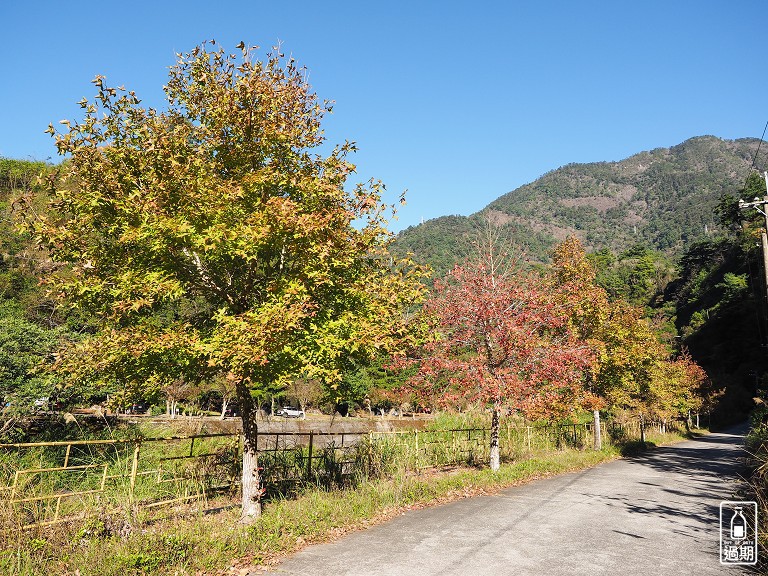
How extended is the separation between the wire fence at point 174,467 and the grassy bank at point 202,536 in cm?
54

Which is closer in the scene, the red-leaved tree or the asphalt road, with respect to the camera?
the asphalt road

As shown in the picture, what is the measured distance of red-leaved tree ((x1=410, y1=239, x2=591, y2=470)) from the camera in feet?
50.0

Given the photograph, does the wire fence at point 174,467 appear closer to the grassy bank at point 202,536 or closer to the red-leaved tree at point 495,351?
the grassy bank at point 202,536

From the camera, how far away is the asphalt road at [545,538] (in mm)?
6984

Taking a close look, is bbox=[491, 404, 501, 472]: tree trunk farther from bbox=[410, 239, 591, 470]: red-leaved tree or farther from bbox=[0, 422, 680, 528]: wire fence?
bbox=[0, 422, 680, 528]: wire fence

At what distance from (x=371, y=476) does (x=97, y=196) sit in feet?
30.3

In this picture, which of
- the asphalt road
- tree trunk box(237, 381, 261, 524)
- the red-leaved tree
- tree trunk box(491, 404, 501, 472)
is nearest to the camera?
the asphalt road

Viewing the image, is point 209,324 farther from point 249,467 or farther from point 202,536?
point 202,536

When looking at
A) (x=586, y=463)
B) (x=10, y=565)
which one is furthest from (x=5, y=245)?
(x=586, y=463)

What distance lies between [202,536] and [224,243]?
14.5 ft

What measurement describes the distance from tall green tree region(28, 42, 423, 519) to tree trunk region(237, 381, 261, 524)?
0.10 ft

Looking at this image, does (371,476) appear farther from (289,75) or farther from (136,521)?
(289,75)

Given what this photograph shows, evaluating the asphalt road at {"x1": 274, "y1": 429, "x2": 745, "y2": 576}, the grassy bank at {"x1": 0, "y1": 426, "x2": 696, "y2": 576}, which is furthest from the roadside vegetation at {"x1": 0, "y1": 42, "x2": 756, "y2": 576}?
the asphalt road at {"x1": 274, "y1": 429, "x2": 745, "y2": 576}

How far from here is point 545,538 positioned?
8.48 m
